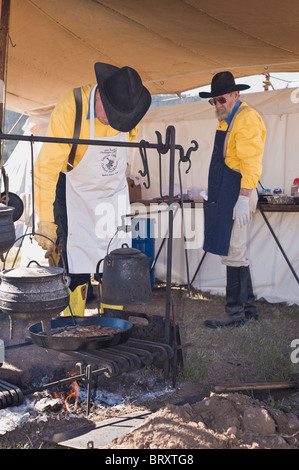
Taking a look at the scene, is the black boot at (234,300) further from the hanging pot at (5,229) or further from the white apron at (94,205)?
the hanging pot at (5,229)

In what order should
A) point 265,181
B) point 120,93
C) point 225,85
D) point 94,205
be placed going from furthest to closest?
1. point 265,181
2. point 225,85
3. point 94,205
4. point 120,93

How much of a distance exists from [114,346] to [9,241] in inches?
36.8

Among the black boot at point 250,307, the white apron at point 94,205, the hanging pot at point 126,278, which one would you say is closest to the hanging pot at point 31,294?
the hanging pot at point 126,278

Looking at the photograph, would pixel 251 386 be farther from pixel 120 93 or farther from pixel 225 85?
pixel 225 85

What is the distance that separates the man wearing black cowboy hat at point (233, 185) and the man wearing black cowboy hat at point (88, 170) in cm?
104

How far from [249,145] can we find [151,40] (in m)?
1.69

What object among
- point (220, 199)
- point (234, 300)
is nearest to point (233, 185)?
point (220, 199)

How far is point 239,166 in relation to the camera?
4570 mm

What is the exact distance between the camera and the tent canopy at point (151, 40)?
13.7 ft

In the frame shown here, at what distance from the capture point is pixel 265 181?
5.75m

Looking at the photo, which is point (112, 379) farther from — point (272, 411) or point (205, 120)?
point (205, 120)

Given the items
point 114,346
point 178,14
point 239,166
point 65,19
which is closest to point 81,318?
point 114,346

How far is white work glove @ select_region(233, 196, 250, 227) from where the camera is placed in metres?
4.40

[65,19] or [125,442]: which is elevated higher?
[65,19]
